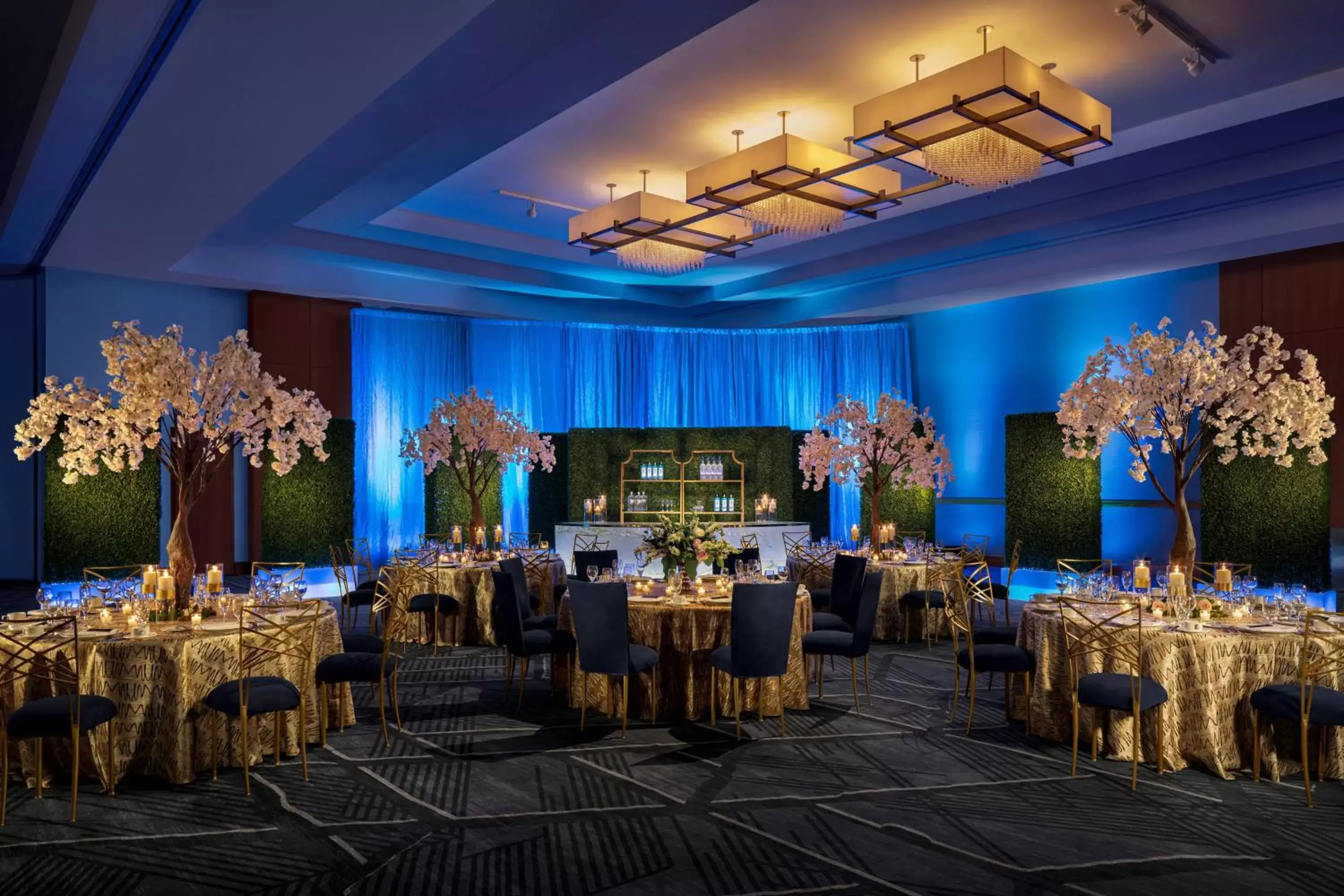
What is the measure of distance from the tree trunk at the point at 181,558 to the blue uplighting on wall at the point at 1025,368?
10220mm

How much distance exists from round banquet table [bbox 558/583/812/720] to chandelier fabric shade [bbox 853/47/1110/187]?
10.6 ft

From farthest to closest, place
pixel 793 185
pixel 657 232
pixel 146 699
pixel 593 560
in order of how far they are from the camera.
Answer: pixel 593 560, pixel 657 232, pixel 793 185, pixel 146 699

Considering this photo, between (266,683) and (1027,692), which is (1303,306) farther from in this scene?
(266,683)

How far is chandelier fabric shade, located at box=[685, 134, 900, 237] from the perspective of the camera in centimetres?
683

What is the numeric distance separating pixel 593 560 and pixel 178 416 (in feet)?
13.5

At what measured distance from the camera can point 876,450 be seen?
9.68m

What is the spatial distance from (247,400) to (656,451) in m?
7.57

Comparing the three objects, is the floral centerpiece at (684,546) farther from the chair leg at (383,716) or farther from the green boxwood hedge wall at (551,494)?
the green boxwood hedge wall at (551,494)

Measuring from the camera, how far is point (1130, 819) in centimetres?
436

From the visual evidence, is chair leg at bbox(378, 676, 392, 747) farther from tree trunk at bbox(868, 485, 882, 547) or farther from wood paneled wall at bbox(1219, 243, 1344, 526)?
wood paneled wall at bbox(1219, 243, 1344, 526)

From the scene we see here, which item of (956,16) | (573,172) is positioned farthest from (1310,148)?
(573,172)

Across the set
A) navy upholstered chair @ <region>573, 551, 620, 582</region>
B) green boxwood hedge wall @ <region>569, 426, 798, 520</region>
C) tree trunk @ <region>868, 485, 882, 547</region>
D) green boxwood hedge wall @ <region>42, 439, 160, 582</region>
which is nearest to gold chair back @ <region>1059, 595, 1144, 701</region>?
tree trunk @ <region>868, 485, 882, 547</region>

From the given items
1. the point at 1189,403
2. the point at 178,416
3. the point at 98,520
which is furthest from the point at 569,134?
the point at 98,520

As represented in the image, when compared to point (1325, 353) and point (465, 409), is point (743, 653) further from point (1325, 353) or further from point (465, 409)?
point (1325, 353)
